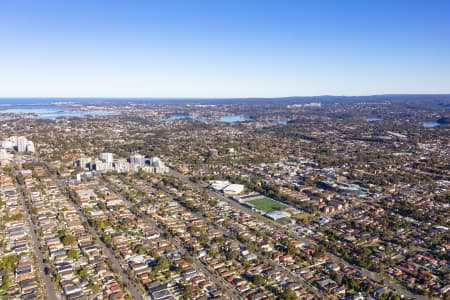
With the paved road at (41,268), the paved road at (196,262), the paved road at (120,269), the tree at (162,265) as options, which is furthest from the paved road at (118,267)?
the paved road at (196,262)

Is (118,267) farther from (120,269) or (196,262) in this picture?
(196,262)

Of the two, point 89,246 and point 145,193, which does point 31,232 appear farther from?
point 145,193

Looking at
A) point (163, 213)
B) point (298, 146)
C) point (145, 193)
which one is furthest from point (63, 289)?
point (298, 146)

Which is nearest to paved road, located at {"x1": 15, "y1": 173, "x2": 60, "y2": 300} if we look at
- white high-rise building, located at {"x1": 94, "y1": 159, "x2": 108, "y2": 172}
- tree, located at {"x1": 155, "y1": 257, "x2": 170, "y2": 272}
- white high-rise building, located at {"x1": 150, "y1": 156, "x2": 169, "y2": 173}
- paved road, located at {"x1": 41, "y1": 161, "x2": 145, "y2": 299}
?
paved road, located at {"x1": 41, "y1": 161, "x2": 145, "y2": 299}

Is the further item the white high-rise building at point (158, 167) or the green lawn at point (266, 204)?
the white high-rise building at point (158, 167)

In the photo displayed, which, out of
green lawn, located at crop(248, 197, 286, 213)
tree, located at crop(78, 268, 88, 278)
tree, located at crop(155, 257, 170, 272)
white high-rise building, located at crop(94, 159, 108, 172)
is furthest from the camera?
white high-rise building, located at crop(94, 159, 108, 172)

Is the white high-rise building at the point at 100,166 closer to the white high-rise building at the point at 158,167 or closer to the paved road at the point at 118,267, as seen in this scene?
the white high-rise building at the point at 158,167

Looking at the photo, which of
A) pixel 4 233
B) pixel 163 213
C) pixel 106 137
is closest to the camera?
pixel 4 233

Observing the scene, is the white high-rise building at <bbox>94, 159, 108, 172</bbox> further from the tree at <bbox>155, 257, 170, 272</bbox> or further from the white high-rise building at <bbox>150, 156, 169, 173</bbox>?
the tree at <bbox>155, 257, 170, 272</bbox>

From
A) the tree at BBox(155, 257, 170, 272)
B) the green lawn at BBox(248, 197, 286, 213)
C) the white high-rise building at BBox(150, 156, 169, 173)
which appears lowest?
the green lawn at BBox(248, 197, 286, 213)
